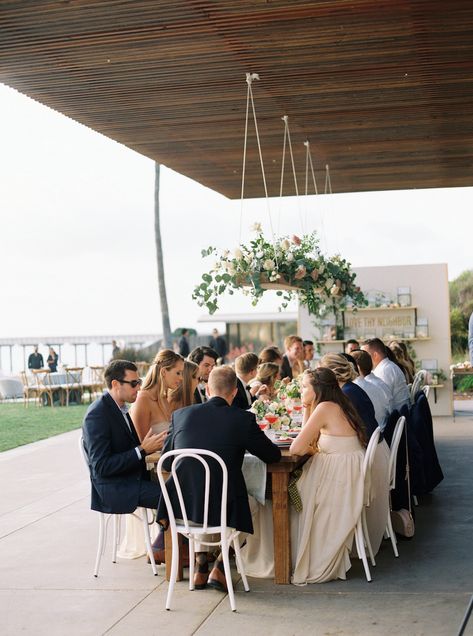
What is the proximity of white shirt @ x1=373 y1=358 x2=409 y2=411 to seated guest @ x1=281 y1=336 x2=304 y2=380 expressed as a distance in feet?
9.74

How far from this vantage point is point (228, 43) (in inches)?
251

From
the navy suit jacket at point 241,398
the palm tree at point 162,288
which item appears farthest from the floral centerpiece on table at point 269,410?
the palm tree at point 162,288

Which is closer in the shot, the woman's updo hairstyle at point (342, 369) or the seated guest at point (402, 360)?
the woman's updo hairstyle at point (342, 369)

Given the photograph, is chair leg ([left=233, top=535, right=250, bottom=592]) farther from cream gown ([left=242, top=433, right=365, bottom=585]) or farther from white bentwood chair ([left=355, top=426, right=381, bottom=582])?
white bentwood chair ([left=355, top=426, right=381, bottom=582])

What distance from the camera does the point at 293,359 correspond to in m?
12.0

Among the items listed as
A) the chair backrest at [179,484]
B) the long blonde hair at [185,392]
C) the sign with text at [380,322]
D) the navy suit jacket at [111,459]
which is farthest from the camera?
the sign with text at [380,322]

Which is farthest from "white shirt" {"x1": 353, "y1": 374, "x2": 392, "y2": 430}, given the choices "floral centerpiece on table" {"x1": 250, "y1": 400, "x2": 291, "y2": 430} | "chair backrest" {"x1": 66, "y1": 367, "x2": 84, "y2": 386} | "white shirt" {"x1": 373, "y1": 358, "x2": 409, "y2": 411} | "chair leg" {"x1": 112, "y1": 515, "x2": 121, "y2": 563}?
"chair backrest" {"x1": 66, "y1": 367, "x2": 84, "y2": 386}

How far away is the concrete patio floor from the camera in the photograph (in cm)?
486

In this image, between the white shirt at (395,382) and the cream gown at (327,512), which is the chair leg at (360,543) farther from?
the white shirt at (395,382)

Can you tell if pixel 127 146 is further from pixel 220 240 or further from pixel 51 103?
pixel 220 240

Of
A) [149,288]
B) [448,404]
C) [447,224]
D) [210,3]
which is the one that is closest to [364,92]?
[210,3]

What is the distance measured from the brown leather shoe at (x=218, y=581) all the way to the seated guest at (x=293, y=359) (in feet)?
21.4

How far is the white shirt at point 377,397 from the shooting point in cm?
766

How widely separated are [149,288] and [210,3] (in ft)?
188
